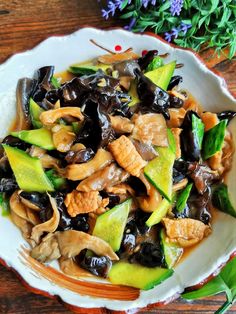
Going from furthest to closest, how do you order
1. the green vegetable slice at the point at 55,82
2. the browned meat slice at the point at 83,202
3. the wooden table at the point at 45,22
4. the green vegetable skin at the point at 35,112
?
the wooden table at the point at 45,22, the green vegetable slice at the point at 55,82, the green vegetable skin at the point at 35,112, the browned meat slice at the point at 83,202

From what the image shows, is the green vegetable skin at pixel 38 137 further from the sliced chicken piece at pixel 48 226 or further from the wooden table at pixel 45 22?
the wooden table at pixel 45 22

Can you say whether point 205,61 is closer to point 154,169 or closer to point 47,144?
point 154,169

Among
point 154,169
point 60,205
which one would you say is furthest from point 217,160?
point 60,205

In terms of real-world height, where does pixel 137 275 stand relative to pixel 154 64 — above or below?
below

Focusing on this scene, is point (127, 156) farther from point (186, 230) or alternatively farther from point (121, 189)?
point (186, 230)

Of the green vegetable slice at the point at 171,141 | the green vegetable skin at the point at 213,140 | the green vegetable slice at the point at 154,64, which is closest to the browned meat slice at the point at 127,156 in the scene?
the green vegetable slice at the point at 171,141

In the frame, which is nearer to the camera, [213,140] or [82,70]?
[213,140]

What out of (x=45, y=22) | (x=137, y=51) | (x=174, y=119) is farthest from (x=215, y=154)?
(x=45, y=22)
